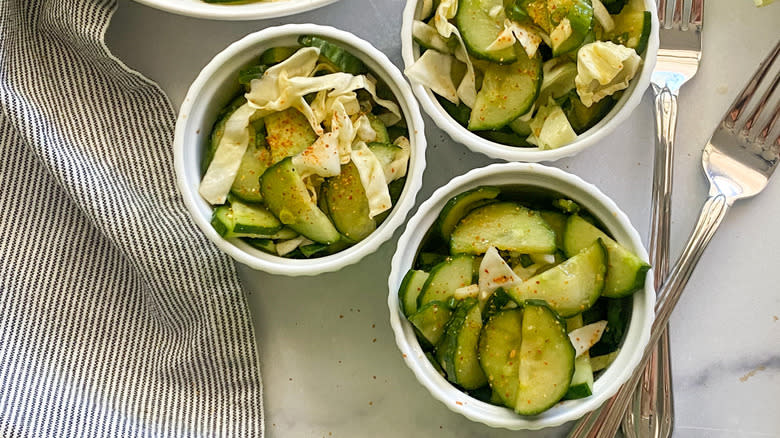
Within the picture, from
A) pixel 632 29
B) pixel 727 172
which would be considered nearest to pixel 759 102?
pixel 727 172

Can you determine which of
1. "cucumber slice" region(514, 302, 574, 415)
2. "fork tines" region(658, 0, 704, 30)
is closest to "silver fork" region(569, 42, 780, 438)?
"fork tines" region(658, 0, 704, 30)

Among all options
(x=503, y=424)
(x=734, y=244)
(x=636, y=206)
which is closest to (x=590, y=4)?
(x=636, y=206)

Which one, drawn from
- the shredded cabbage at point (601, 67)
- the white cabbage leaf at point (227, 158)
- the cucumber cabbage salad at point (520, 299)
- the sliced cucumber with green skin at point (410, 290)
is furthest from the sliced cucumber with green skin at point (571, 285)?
the white cabbage leaf at point (227, 158)

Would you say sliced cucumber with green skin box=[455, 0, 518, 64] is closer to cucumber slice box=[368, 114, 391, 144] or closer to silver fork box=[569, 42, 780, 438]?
cucumber slice box=[368, 114, 391, 144]

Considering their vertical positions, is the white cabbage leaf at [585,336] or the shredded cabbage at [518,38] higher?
the shredded cabbage at [518,38]

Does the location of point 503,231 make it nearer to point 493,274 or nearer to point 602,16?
point 493,274

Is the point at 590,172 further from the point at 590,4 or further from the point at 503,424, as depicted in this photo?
the point at 503,424

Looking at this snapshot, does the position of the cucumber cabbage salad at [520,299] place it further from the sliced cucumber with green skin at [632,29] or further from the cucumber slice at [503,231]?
the sliced cucumber with green skin at [632,29]
